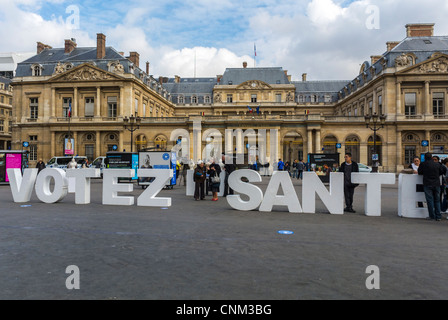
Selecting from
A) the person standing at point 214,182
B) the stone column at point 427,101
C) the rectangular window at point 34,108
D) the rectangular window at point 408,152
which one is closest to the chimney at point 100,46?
the rectangular window at point 34,108

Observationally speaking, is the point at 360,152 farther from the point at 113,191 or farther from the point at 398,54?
the point at 113,191

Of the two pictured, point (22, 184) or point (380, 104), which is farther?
point (380, 104)

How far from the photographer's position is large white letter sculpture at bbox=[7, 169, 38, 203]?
41.2 ft

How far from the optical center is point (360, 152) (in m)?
42.1

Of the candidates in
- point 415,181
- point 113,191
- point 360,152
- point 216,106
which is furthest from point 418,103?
point 113,191

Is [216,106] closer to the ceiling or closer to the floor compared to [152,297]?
closer to the ceiling

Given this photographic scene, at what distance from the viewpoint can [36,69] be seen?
48562 mm

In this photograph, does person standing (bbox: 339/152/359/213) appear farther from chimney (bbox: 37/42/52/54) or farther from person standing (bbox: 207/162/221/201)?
chimney (bbox: 37/42/52/54)

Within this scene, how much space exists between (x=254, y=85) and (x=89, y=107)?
2988 centimetres

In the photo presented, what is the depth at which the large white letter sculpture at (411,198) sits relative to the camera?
1008 centimetres

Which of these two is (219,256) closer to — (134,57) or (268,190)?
(268,190)

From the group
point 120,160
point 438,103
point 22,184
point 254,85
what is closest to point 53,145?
point 120,160

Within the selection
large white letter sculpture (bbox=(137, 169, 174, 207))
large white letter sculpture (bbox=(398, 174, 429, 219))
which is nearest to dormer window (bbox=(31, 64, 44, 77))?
large white letter sculpture (bbox=(137, 169, 174, 207))

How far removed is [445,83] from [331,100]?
84.5 feet
